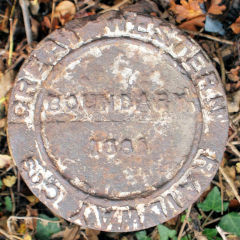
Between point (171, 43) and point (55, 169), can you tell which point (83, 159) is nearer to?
point (55, 169)

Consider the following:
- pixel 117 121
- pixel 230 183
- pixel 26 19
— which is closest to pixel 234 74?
pixel 230 183

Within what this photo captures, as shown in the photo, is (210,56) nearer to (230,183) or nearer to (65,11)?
(230,183)

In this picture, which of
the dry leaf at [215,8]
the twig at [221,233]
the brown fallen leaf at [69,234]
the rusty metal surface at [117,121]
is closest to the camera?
the rusty metal surface at [117,121]

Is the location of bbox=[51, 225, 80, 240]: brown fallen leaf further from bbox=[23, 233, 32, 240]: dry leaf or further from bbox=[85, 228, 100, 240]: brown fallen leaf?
bbox=[23, 233, 32, 240]: dry leaf

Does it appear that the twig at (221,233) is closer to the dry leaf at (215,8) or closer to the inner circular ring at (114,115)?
the inner circular ring at (114,115)

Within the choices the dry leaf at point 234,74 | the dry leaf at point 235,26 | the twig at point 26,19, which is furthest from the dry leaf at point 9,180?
the dry leaf at point 235,26

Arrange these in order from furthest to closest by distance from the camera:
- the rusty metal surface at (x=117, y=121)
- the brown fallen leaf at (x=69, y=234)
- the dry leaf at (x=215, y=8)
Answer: the brown fallen leaf at (x=69, y=234) < the dry leaf at (x=215, y=8) < the rusty metal surface at (x=117, y=121)

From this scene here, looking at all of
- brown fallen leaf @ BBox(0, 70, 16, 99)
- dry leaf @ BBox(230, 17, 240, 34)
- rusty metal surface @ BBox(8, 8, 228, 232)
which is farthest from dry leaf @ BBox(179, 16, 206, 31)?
brown fallen leaf @ BBox(0, 70, 16, 99)
